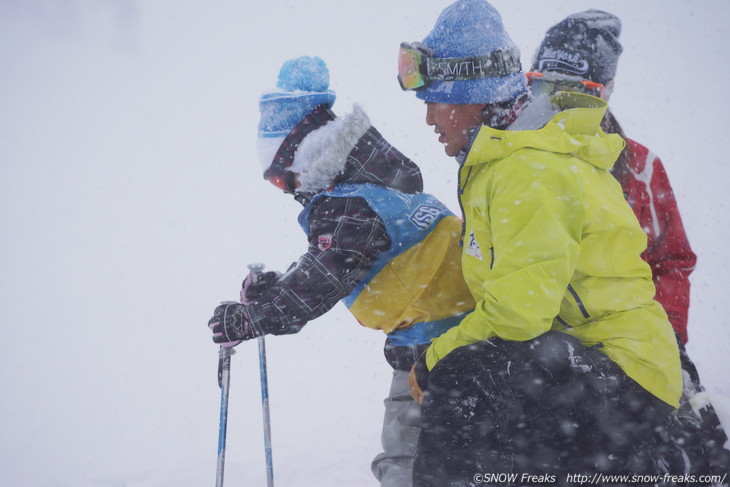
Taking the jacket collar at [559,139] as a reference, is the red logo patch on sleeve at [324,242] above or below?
below

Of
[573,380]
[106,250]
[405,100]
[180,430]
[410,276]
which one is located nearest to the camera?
[573,380]

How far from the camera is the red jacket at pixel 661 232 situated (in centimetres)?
247

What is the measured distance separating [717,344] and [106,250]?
9283 millimetres

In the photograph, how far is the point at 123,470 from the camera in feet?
14.7

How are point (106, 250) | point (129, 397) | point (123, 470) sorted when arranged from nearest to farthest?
point (123, 470) → point (129, 397) → point (106, 250)

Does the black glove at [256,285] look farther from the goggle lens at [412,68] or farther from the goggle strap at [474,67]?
the goggle strap at [474,67]

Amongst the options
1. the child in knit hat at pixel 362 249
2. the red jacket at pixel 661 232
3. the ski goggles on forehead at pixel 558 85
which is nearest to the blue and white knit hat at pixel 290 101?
the child in knit hat at pixel 362 249

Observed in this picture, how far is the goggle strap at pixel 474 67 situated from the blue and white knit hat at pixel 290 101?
2.06ft

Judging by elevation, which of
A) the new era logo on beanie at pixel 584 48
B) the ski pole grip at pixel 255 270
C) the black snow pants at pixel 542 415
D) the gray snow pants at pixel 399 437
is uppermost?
the new era logo on beanie at pixel 584 48

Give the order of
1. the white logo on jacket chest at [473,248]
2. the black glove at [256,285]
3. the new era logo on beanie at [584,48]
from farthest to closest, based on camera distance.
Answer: the new era logo on beanie at [584,48]
the black glove at [256,285]
the white logo on jacket chest at [473,248]

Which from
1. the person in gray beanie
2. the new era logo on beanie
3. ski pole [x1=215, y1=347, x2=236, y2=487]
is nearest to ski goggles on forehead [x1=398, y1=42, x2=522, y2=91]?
the person in gray beanie

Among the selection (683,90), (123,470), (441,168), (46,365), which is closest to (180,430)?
(123,470)

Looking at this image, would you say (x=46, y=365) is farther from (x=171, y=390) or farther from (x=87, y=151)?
(x=87, y=151)

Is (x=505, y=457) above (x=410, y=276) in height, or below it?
below
